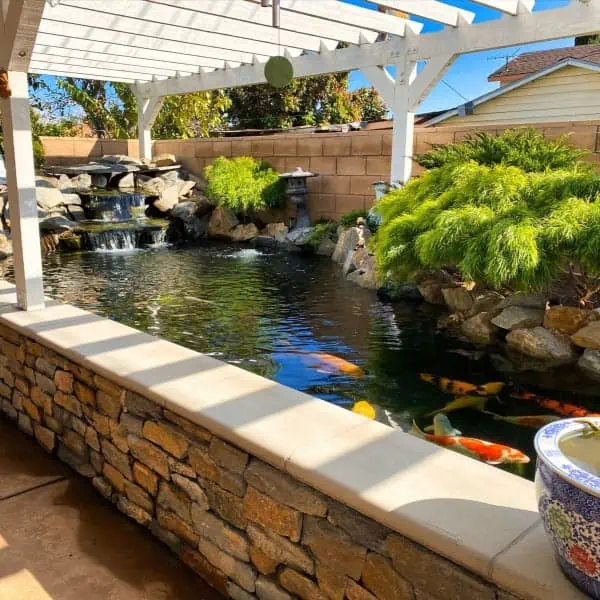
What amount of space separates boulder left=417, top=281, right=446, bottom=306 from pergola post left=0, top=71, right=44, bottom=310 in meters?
4.70

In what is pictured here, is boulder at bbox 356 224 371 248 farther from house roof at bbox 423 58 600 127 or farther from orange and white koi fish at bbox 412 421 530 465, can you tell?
orange and white koi fish at bbox 412 421 530 465

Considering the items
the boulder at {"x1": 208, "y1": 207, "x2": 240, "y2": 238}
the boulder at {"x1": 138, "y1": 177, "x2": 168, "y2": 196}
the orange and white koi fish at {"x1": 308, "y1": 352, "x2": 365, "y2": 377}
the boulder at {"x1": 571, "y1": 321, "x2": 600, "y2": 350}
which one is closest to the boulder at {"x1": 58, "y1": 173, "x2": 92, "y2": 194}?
the boulder at {"x1": 138, "y1": 177, "x2": 168, "y2": 196}

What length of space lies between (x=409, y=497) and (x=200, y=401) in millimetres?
882

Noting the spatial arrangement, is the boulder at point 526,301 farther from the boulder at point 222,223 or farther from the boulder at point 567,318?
the boulder at point 222,223

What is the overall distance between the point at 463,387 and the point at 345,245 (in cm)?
522

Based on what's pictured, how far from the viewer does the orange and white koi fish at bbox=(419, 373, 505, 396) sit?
14.2ft

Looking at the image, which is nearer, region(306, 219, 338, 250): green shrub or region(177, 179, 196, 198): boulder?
region(306, 219, 338, 250): green shrub

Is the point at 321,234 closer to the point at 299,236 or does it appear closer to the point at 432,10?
the point at 299,236

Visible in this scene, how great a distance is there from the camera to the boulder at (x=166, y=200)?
42.4 ft

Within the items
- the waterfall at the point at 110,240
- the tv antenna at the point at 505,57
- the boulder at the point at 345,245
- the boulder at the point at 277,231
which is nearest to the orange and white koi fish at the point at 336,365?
the boulder at the point at 345,245

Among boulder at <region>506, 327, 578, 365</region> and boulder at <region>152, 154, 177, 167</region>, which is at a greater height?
boulder at <region>152, 154, 177, 167</region>

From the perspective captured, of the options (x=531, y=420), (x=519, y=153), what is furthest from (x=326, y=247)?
(x=531, y=420)

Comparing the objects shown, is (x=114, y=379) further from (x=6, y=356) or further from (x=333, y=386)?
(x=333, y=386)

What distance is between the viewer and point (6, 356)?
350cm
